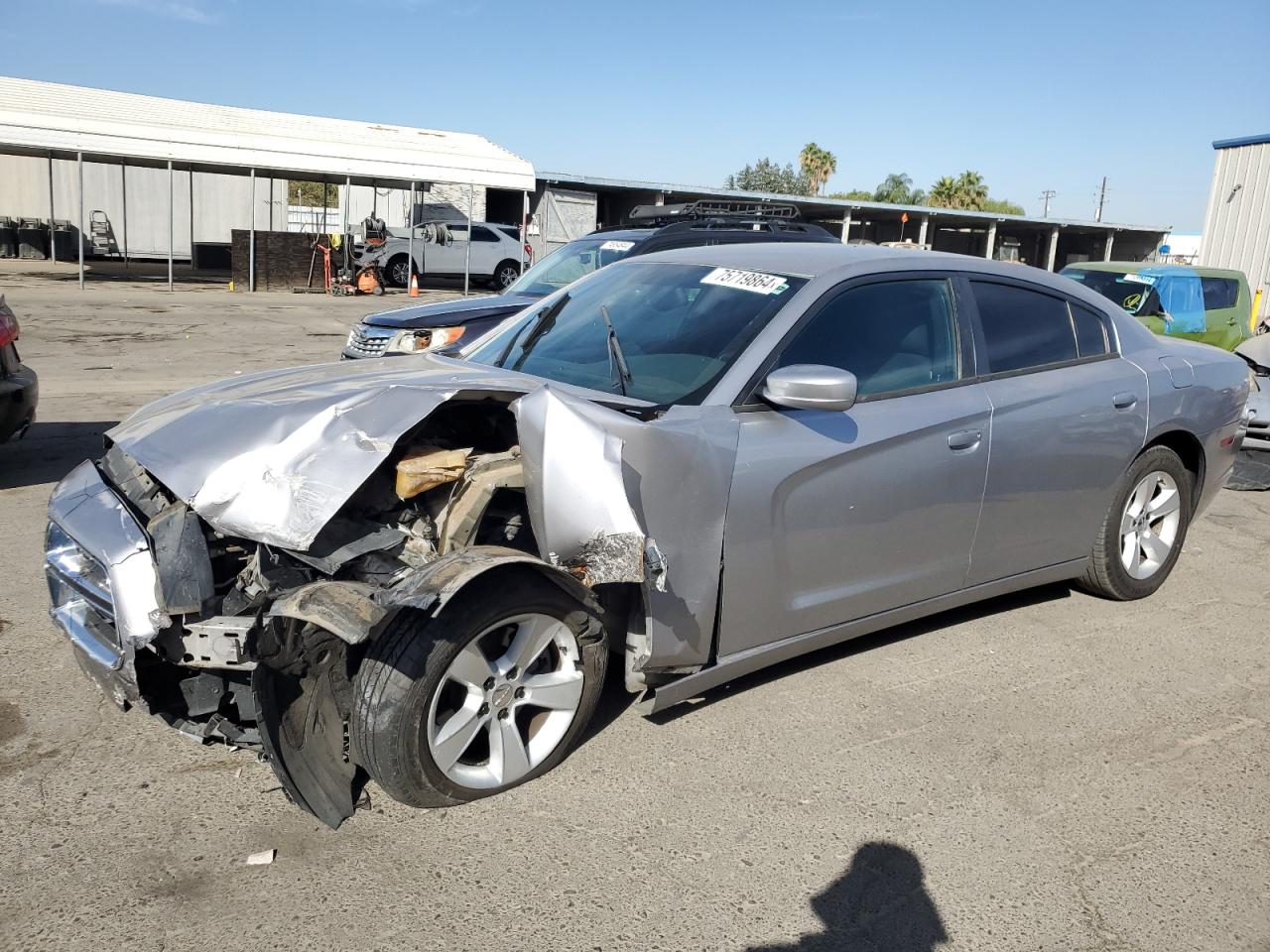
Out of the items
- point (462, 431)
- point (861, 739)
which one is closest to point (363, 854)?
point (462, 431)

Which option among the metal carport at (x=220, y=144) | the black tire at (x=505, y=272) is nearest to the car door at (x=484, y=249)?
the black tire at (x=505, y=272)

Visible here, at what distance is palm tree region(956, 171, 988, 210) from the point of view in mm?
63375

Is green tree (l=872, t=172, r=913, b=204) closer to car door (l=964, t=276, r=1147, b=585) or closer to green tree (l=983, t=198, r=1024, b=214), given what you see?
green tree (l=983, t=198, r=1024, b=214)

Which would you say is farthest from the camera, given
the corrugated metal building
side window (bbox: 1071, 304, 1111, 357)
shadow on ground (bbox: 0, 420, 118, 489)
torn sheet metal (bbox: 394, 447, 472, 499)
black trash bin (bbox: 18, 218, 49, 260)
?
black trash bin (bbox: 18, 218, 49, 260)

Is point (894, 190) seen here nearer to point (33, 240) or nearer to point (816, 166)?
point (816, 166)

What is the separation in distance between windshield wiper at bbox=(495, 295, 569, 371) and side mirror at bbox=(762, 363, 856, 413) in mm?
1226

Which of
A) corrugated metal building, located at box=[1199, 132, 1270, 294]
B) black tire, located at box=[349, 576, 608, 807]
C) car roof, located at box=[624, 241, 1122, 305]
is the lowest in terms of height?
black tire, located at box=[349, 576, 608, 807]

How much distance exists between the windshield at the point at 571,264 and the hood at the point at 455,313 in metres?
0.26

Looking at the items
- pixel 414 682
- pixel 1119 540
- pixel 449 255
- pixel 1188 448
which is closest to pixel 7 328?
pixel 414 682

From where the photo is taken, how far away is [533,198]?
33844 millimetres

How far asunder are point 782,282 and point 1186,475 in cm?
271

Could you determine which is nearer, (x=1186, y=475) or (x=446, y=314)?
(x=1186, y=475)

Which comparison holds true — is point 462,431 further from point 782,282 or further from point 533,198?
point 533,198

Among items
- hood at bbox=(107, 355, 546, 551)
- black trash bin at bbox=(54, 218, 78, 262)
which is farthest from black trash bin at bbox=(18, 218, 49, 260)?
hood at bbox=(107, 355, 546, 551)
